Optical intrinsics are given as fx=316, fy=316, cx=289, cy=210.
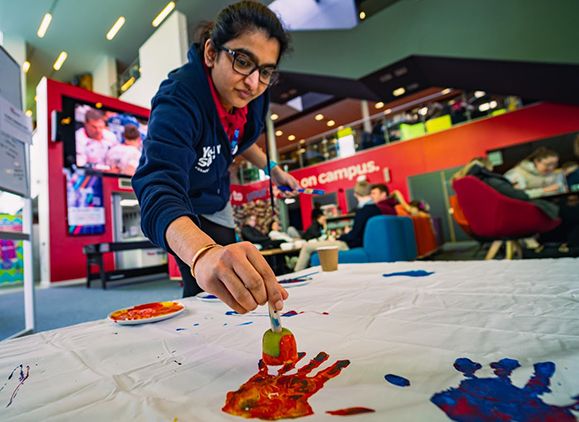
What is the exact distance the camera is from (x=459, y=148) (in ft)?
22.6

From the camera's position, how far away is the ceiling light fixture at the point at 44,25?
531cm

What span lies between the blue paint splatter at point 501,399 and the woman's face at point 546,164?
455 centimetres

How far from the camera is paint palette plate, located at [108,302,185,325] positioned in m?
0.60

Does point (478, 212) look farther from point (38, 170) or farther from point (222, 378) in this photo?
point (38, 170)

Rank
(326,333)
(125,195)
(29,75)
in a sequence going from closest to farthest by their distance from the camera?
(326,333) → (125,195) → (29,75)

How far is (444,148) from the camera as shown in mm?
7070

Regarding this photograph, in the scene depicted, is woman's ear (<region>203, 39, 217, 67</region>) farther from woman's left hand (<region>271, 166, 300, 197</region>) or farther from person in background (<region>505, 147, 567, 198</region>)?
person in background (<region>505, 147, 567, 198</region>)

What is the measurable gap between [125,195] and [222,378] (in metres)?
6.32

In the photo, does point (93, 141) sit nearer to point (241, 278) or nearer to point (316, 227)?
point (316, 227)

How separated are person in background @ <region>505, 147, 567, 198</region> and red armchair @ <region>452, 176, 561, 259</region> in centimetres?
118

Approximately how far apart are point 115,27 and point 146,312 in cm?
674

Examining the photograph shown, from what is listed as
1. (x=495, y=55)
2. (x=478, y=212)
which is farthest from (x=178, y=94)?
(x=495, y=55)

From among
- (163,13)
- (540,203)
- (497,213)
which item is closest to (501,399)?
(497,213)

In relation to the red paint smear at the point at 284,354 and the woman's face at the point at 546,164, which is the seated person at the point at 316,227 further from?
the red paint smear at the point at 284,354
